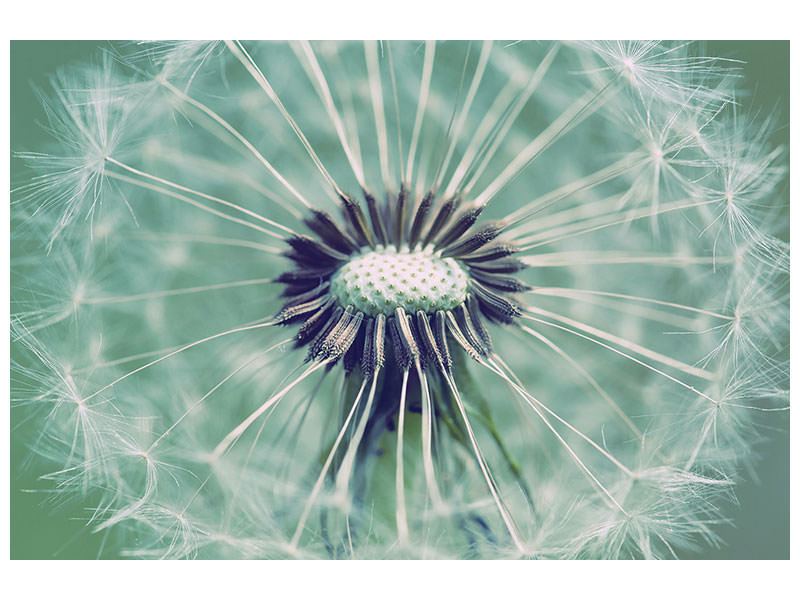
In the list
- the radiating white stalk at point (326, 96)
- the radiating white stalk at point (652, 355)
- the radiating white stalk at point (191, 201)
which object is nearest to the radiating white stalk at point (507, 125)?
the radiating white stalk at point (326, 96)

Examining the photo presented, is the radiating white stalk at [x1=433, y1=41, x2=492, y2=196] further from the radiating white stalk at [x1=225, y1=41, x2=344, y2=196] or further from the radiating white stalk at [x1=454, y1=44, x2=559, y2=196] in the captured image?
the radiating white stalk at [x1=225, y1=41, x2=344, y2=196]

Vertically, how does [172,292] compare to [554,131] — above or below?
below

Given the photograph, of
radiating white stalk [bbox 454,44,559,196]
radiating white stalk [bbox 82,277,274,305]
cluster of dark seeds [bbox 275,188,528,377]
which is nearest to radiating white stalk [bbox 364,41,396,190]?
cluster of dark seeds [bbox 275,188,528,377]

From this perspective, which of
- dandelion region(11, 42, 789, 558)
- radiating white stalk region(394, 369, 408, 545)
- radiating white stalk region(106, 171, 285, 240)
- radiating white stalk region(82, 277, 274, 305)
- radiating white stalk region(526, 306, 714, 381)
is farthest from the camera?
radiating white stalk region(82, 277, 274, 305)

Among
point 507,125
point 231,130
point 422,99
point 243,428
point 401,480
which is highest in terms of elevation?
point 422,99

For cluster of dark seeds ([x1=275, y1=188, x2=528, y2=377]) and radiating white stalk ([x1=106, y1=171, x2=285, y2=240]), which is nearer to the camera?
cluster of dark seeds ([x1=275, y1=188, x2=528, y2=377])

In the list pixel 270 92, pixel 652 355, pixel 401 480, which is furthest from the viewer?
pixel 270 92

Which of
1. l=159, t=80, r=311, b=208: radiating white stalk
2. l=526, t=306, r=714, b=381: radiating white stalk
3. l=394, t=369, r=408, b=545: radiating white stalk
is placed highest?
l=159, t=80, r=311, b=208: radiating white stalk

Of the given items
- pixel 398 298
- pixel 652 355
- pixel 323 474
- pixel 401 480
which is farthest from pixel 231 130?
pixel 652 355

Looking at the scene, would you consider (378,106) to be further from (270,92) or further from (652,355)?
(652,355)
